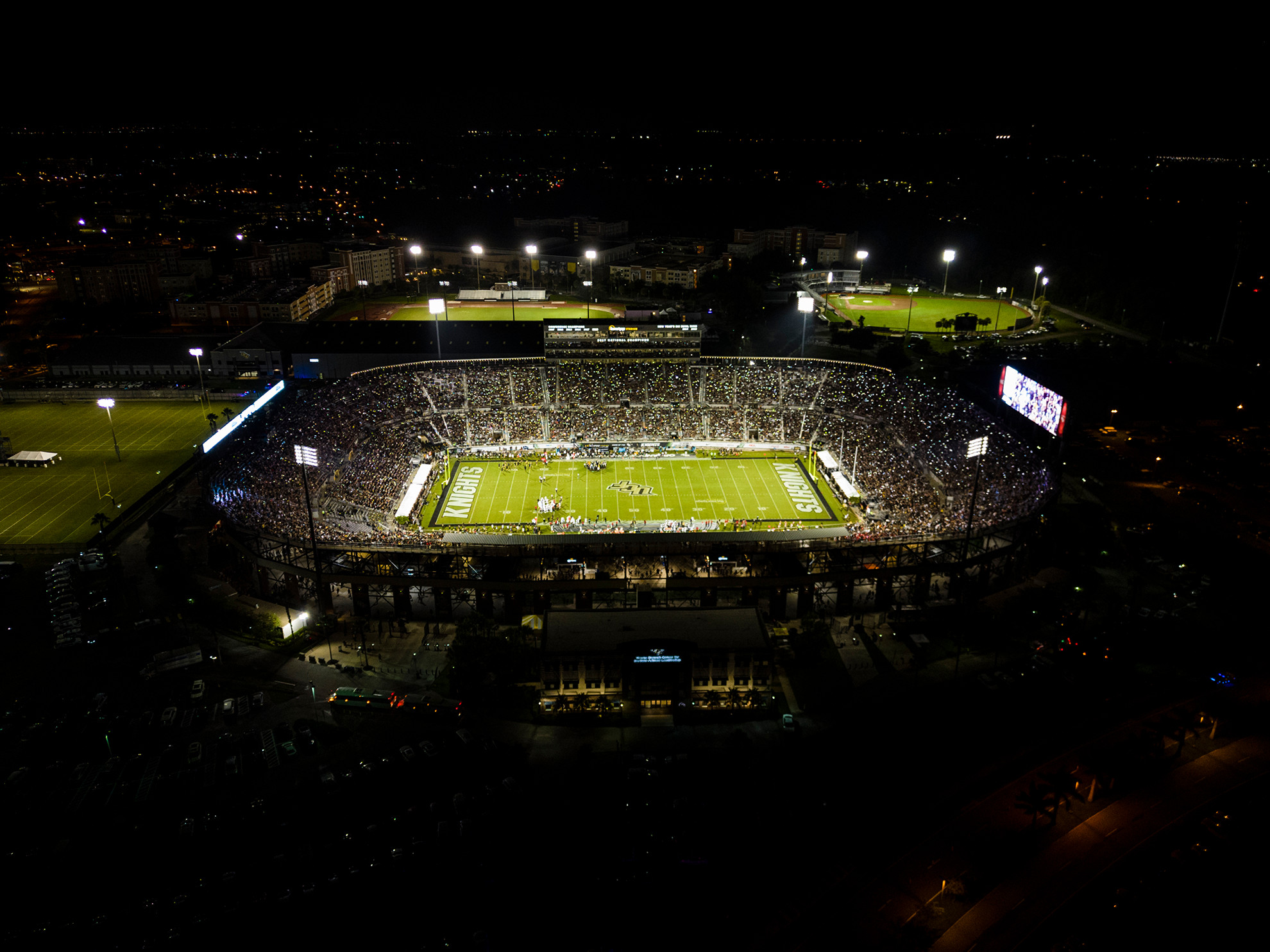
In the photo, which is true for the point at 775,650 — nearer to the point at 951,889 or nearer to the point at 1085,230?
the point at 951,889

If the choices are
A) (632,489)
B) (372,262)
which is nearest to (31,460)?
(632,489)

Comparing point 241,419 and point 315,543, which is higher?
point 315,543

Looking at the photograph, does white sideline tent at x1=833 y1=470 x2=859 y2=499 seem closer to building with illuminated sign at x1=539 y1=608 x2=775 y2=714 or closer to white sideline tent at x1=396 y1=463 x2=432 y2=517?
building with illuminated sign at x1=539 y1=608 x2=775 y2=714

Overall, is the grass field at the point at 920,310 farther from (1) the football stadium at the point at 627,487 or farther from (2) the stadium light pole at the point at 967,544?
(2) the stadium light pole at the point at 967,544

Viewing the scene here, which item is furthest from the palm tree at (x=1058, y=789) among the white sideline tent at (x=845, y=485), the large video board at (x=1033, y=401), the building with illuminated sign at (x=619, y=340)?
the building with illuminated sign at (x=619, y=340)

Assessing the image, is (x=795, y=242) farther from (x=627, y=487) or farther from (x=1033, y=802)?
(x=1033, y=802)
